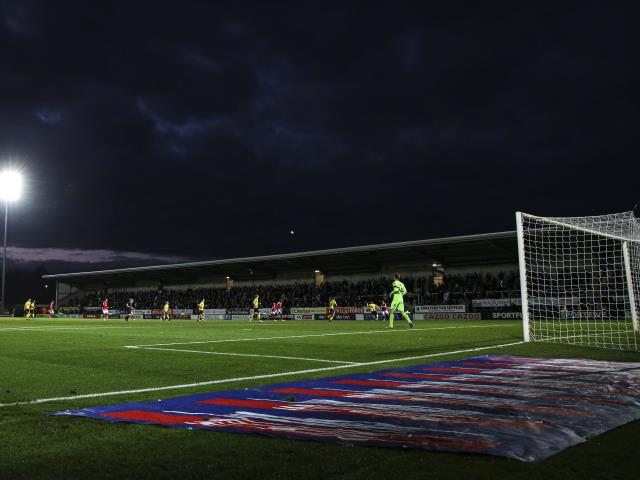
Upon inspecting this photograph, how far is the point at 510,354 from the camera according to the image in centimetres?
1129

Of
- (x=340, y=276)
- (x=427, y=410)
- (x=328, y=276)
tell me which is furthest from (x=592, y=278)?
(x=328, y=276)

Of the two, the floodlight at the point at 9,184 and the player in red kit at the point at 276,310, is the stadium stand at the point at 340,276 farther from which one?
the floodlight at the point at 9,184

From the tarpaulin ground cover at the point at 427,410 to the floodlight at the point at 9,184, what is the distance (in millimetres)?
57338

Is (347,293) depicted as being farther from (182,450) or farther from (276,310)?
(182,450)

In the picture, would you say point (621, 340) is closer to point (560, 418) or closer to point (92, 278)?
point (560, 418)

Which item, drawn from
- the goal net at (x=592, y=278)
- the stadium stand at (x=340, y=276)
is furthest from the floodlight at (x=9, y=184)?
the goal net at (x=592, y=278)

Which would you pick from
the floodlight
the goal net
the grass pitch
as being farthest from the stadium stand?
the grass pitch

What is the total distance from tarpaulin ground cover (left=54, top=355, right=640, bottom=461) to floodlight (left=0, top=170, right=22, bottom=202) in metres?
57.3

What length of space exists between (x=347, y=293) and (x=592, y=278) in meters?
35.1

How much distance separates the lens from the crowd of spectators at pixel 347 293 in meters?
43.8

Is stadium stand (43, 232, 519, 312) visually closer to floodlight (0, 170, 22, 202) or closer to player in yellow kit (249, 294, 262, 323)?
player in yellow kit (249, 294, 262, 323)

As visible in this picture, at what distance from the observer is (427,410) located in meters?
5.34

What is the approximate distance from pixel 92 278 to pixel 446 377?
79008mm

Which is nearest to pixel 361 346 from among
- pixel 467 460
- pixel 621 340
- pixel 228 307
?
pixel 621 340
